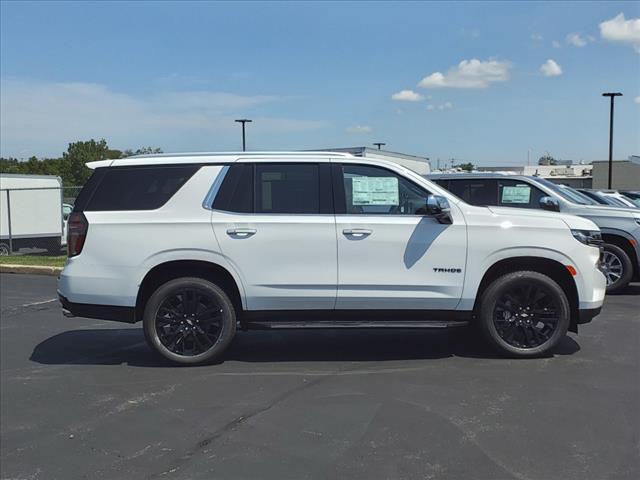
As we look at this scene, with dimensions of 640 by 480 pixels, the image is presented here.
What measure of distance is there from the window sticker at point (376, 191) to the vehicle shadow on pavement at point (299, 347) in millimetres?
1522

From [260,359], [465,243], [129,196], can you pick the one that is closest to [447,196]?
[465,243]

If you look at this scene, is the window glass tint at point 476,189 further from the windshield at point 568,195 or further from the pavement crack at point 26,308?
the pavement crack at point 26,308

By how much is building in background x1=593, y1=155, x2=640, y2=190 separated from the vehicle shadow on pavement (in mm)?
58442

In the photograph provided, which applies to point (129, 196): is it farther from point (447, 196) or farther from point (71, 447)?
point (447, 196)

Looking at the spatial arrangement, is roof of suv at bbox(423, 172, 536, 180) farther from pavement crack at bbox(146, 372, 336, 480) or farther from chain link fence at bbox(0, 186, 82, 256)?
chain link fence at bbox(0, 186, 82, 256)

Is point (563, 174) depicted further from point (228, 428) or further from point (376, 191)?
point (228, 428)

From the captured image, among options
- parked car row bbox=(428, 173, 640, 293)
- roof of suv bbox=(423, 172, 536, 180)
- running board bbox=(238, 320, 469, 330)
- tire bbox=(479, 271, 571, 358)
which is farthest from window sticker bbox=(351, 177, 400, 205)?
roof of suv bbox=(423, 172, 536, 180)

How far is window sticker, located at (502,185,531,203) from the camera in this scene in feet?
32.6

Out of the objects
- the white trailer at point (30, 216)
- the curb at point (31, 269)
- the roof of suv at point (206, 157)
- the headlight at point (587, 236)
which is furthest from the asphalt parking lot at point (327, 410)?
the white trailer at point (30, 216)

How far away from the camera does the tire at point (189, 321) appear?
5.68 m

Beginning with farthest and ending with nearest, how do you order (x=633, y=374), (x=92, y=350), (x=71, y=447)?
1. (x=92, y=350)
2. (x=633, y=374)
3. (x=71, y=447)

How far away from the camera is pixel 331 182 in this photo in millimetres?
5762

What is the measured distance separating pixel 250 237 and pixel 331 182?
0.91 meters

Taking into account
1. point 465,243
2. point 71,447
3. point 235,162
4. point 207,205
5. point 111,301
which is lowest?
point 71,447
